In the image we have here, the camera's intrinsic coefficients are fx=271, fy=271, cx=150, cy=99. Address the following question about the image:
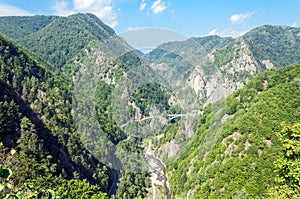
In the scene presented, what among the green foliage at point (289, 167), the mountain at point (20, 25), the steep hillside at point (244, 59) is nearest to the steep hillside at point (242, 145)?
the green foliage at point (289, 167)

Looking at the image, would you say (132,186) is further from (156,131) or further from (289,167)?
(289,167)

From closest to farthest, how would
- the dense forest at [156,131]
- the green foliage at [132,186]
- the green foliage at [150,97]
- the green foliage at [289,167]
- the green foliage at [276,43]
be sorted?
1. the green foliage at [289,167]
2. the dense forest at [156,131]
3. the green foliage at [150,97]
4. the green foliage at [132,186]
5. the green foliage at [276,43]

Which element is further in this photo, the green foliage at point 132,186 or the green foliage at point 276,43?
the green foliage at point 276,43

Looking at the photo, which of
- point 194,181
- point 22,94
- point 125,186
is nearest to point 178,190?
point 194,181

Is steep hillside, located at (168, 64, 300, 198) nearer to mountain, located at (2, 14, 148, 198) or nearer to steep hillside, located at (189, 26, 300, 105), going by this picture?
mountain, located at (2, 14, 148, 198)

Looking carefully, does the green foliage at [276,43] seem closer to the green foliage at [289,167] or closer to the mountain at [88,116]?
the mountain at [88,116]

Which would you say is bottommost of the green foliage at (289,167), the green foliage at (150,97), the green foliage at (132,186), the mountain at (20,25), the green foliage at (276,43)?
the green foliage at (132,186)

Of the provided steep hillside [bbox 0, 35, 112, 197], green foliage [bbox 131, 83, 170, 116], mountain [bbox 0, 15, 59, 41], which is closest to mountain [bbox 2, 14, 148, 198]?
steep hillside [bbox 0, 35, 112, 197]

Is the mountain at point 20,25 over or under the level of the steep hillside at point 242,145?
over

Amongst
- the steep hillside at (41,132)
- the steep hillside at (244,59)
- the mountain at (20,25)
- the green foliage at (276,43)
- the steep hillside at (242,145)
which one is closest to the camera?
the steep hillside at (242,145)
